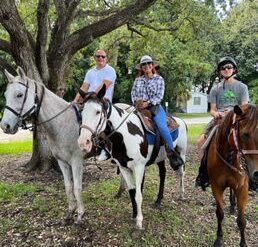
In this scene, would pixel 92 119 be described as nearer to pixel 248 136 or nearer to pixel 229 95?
pixel 248 136

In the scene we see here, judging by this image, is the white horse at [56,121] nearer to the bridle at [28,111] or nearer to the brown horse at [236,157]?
the bridle at [28,111]

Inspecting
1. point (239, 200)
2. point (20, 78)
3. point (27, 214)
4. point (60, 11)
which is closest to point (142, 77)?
point (20, 78)

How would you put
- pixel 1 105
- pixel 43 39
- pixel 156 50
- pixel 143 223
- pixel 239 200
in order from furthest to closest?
1. pixel 1 105
2. pixel 156 50
3. pixel 43 39
4. pixel 143 223
5. pixel 239 200

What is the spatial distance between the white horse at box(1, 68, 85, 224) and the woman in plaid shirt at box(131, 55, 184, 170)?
1.18 m

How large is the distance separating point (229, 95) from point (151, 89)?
1255 millimetres

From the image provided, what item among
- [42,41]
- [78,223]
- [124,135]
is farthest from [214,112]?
[42,41]

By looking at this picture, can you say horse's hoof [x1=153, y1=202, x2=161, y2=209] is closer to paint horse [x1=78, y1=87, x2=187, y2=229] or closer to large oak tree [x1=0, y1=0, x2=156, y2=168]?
paint horse [x1=78, y1=87, x2=187, y2=229]

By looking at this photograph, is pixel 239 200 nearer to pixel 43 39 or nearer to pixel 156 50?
pixel 43 39

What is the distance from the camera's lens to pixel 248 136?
447 centimetres

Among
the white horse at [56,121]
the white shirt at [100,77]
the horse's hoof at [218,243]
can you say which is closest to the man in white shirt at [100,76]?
the white shirt at [100,77]

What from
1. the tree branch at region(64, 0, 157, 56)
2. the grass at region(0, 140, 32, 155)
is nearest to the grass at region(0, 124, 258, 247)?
the tree branch at region(64, 0, 157, 56)

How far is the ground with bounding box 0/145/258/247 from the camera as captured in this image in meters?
5.65

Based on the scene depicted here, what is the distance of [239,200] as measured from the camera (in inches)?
212

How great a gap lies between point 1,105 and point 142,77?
2802 centimetres
